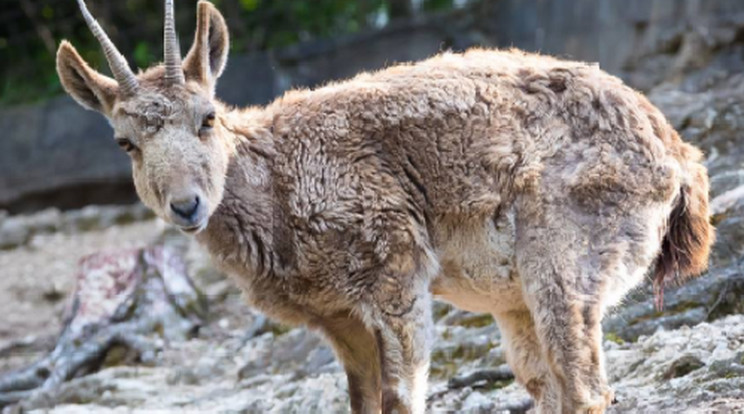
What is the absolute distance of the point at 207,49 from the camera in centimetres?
753

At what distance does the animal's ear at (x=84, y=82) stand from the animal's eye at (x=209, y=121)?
63 cm

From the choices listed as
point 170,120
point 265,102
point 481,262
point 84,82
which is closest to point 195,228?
point 170,120

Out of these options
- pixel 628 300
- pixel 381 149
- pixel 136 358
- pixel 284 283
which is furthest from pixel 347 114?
pixel 136 358

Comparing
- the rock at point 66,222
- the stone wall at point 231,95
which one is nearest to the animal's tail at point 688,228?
the stone wall at point 231,95

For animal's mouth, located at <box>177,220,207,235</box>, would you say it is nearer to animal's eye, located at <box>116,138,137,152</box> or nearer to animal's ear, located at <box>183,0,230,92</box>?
animal's eye, located at <box>116,138,137,152</box>

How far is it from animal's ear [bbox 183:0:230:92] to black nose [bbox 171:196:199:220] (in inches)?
38.5

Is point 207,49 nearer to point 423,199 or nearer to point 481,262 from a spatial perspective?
point 423,199

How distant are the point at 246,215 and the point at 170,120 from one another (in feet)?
2.51

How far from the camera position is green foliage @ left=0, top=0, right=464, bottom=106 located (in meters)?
18.0

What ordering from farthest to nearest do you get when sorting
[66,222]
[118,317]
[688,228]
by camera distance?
[66,222] < [118,317] < [688,228]

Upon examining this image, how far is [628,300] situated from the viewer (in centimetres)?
948

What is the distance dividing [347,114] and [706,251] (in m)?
2.45

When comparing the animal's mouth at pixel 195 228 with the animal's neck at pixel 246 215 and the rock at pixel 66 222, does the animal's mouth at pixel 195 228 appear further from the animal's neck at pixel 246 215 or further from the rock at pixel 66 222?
the rock at pixel 66 222

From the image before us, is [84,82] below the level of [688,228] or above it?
above
